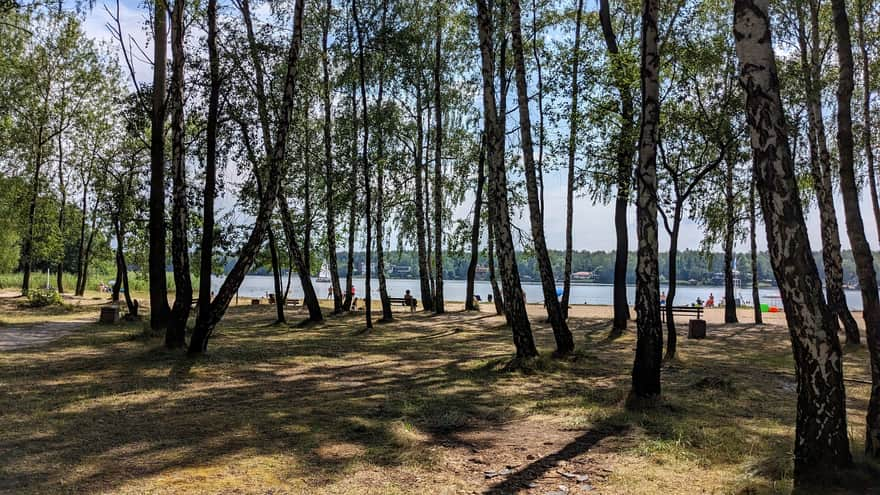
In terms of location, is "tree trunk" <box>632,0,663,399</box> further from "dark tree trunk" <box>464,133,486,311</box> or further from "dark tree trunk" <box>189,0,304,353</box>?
"dark tree trunk" <box>464,133,486,311</box>

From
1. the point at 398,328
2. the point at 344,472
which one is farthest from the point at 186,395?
the point at 398,328

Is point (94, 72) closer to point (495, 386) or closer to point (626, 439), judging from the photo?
point (495, 386)

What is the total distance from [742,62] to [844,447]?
9.82 feet

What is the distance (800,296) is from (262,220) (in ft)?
28.7

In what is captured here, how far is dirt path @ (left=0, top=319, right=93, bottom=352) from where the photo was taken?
496 inches

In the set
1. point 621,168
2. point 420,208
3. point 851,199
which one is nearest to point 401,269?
point 420,208

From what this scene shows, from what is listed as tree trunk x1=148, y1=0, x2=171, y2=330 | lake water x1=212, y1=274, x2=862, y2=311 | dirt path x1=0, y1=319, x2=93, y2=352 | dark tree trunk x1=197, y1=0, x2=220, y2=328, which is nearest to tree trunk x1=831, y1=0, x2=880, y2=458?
dark tree trunk x1=197, y1=0, x2=220, y2=328

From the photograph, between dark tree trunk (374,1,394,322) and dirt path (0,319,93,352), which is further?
dark tree trunk (374,1,394,322)

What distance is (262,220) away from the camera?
1042 centimetres

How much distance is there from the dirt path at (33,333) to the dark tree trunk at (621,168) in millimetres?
13962

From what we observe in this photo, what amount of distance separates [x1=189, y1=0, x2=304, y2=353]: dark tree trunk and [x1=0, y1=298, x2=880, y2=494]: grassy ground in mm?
703

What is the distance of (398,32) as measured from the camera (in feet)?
58.1

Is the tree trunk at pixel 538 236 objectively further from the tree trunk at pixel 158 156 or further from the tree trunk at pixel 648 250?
the tree trunk at pixel 158 156

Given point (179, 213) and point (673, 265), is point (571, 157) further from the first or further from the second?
point (179, 213)
